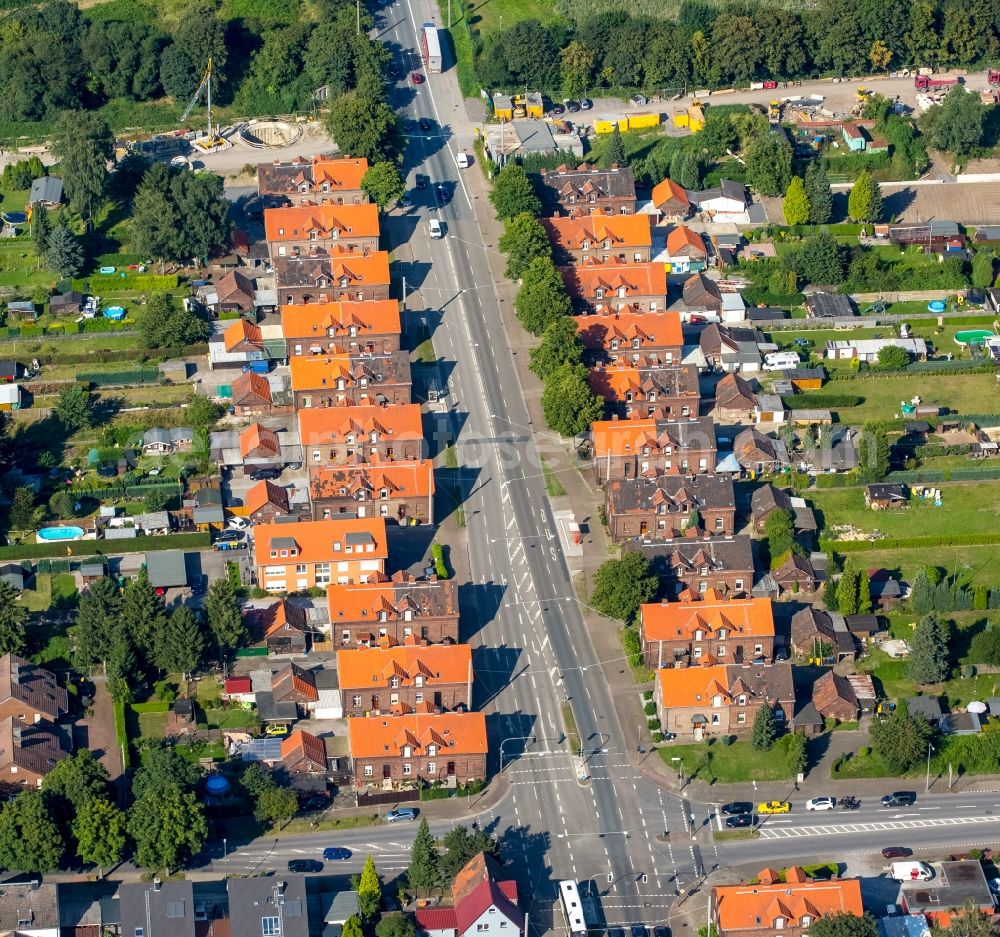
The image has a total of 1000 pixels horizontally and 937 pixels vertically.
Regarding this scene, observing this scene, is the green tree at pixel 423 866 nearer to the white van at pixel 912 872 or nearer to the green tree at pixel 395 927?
the green tree at pixel 395 927

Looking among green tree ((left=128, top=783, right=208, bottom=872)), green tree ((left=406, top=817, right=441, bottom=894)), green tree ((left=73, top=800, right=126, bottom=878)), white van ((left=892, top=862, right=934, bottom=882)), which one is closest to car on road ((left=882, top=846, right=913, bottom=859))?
white van ((left=892, top=862, right=934, bottom=882))

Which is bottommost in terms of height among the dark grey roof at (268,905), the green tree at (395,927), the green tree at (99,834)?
the green tree at (395,927)

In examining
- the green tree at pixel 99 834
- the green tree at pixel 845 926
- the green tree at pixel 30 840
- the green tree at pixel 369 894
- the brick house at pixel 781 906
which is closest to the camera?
the green tree at pixel 845 926

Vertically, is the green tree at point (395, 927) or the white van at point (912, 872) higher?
the green tree at point (395, 927)

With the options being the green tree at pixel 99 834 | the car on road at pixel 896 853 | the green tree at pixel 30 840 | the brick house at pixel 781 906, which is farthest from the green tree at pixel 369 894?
the car on road at pixel 896 853

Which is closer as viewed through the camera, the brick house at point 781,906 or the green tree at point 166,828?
the brick house at point 781,906

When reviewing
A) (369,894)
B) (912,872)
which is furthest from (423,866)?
(912,872)

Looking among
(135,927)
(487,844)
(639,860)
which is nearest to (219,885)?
(135,927)
